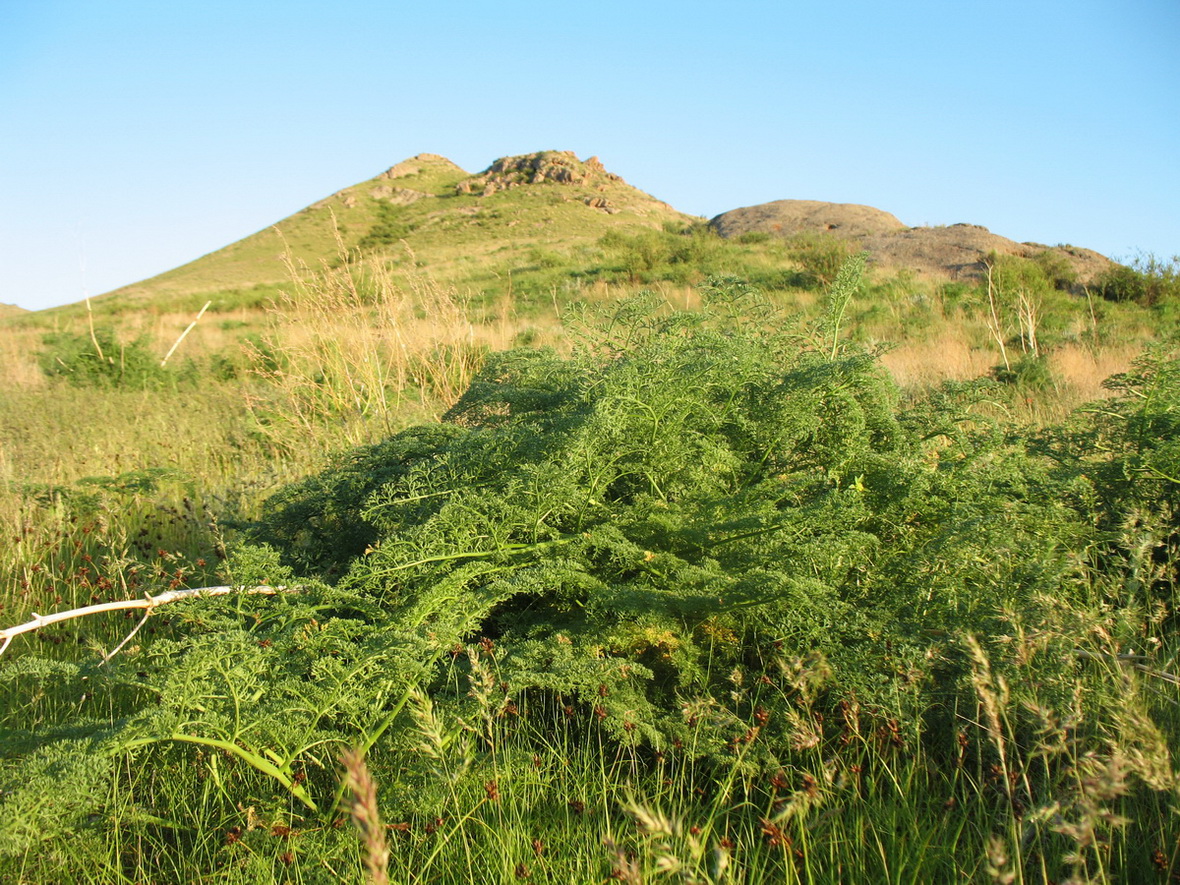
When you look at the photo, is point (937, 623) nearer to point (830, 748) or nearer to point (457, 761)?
point (830, 748)

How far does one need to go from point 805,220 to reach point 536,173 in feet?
132

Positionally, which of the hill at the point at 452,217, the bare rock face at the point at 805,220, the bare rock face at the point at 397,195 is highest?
the bare rock face at the point at 397,195

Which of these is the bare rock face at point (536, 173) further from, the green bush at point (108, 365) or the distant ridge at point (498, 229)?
the green bush at point (108, 365)

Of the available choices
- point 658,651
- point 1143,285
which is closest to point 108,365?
point 658,651

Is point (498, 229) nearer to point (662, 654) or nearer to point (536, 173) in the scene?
point (536, 173)

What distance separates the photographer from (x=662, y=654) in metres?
2.41

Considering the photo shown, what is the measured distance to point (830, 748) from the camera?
212 cm

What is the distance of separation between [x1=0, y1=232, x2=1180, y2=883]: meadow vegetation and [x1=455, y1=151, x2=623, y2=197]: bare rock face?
6323cm

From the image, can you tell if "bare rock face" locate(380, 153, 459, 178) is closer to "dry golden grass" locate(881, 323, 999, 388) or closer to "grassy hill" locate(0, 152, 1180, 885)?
"dry golden grass" locate(881, 323, 999, 388)

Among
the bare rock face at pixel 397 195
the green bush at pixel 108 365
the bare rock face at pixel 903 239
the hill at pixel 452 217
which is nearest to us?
the green bush at pixel 108 365

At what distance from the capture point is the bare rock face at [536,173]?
2581 inches

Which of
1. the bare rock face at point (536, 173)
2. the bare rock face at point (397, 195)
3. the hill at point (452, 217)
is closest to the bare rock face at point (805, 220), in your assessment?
the hill at point (452, 217)

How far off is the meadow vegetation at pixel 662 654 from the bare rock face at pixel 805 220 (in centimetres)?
2571

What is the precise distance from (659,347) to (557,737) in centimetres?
144
